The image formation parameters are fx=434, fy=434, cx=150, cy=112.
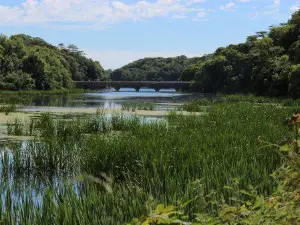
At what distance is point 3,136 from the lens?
49.6 feet

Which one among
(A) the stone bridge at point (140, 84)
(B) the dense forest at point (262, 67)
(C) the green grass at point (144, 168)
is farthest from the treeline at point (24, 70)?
(C) the green grass at point (144, 168)

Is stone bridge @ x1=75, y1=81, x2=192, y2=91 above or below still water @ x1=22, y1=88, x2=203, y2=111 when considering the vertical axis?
above

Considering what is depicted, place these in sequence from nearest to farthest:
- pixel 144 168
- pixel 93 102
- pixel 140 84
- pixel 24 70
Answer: pixel 144 168
pixel 93 102
pixel 24 70
pixel 140 84

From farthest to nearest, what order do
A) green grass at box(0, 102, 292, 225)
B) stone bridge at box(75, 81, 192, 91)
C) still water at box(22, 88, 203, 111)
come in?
stone bridge at box(75, 81, 192, 91), still water at box(22, 88, 203, 111), green grass at box(0, 102, 292, 225)

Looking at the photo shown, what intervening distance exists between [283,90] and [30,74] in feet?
141

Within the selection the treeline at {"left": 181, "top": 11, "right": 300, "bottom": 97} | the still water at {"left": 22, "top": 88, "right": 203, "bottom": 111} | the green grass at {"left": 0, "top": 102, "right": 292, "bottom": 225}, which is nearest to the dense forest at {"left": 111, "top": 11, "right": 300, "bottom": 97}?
the treeline at {"left": 181, "top": 11, "right": 300, "bottom": 97}

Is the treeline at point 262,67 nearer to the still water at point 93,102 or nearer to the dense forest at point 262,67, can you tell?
the dense forest at point 262,67

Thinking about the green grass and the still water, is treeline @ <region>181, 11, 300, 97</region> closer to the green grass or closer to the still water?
the still water

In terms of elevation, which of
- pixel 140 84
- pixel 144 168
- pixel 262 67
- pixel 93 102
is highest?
pixel 262 67

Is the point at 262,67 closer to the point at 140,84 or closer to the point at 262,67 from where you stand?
the point at 262,67

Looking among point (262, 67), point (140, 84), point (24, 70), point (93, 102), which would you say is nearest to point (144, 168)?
point (93, 102)

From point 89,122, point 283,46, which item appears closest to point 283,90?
point 283,46

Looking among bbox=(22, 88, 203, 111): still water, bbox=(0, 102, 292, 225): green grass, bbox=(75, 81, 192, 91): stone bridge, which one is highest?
bbox=(75, 81, 192, 91): stone bridge

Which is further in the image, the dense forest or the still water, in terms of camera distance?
the dense forest
